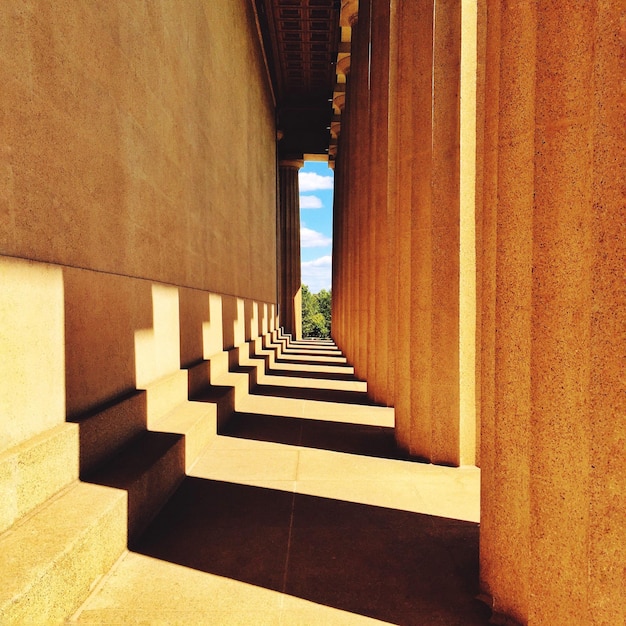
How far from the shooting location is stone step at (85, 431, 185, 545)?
5648 mm

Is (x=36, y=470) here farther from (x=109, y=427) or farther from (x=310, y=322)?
(x=310, y=322)

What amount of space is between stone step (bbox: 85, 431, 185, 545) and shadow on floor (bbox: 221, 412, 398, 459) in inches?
123

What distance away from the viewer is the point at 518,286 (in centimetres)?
453

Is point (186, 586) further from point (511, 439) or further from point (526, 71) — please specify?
point (526, 71)

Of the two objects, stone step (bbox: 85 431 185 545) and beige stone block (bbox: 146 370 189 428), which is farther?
beige stone block (bbox: 146 370 189 428)

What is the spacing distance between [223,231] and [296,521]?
13.5 m

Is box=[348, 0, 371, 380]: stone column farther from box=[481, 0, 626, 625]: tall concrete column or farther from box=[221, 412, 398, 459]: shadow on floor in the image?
box=[481, 0, 626, 625]: tall concrete column

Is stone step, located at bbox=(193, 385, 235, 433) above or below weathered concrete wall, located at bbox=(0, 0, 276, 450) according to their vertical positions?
below

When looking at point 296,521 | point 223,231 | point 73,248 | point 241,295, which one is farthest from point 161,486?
point 241,295

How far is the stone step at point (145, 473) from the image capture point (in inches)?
222

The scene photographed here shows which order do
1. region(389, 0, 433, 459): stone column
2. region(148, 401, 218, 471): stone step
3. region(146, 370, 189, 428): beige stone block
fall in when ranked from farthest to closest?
region(389, 0, 433, 459): stone column, region(146, 370, 189, 428): beige stone block, region(148, 401, 218, 471): stone step

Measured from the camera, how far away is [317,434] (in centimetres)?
1113

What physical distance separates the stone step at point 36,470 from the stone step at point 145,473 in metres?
0.47

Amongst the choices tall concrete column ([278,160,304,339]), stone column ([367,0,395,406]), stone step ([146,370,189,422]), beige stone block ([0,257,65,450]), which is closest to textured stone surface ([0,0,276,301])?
beige stone block ([0,257,65,450])
